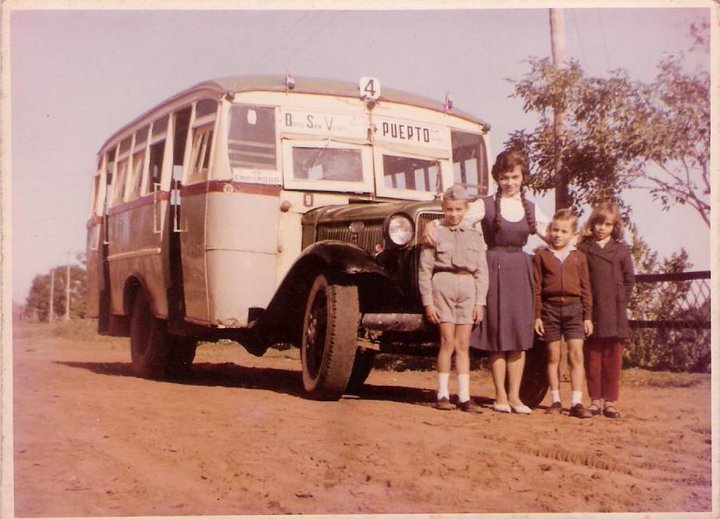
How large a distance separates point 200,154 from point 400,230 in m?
2.08

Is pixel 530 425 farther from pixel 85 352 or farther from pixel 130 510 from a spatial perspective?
pixel 85 352

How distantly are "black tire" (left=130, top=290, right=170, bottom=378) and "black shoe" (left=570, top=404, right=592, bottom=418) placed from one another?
429cm

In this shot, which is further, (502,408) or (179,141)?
(179,141)

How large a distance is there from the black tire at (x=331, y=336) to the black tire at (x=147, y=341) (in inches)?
105

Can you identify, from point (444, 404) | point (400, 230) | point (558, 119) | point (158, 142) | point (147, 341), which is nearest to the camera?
point (444, 404)

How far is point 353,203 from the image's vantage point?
6930 mm

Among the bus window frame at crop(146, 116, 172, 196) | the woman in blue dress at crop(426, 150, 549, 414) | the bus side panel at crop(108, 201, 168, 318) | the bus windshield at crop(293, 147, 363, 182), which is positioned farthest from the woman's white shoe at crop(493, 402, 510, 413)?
the bus window frame at crop(146, 116, 172, 196)

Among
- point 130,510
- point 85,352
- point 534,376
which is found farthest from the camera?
point 85,352

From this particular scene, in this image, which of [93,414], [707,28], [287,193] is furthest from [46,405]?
[707,28]

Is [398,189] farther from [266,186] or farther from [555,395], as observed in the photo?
[555,395]

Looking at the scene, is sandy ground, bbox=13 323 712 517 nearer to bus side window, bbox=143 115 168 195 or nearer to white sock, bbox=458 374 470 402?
white sock, bbox=458 374 470 402

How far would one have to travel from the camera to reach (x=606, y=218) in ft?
18.6

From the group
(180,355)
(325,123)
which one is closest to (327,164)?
(325,123)

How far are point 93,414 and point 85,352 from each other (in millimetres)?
7631
